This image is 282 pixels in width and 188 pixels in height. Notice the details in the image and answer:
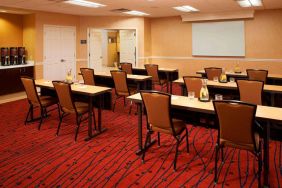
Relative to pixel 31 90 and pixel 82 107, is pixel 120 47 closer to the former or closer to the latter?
pixel 31 90

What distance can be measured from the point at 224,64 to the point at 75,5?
5.28m

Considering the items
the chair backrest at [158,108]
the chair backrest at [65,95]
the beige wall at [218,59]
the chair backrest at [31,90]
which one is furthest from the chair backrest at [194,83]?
the beige wall at [218,59]

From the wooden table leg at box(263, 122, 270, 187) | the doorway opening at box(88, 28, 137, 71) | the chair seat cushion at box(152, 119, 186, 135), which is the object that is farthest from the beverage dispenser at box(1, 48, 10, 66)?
the wooden table leg at box(263, 122, 270, 187)

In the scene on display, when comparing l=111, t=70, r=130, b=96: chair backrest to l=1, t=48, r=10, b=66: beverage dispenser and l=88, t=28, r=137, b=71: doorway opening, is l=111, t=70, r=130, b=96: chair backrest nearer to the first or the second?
l=1, t=48, r=10, b=66: beverage dispenser

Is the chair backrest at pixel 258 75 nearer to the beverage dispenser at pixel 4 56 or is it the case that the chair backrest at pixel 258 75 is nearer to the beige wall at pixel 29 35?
the beige wall at pixel 29 35

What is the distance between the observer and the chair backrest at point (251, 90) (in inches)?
164

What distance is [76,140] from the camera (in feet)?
13.8

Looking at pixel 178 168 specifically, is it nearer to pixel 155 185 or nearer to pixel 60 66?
pixel 155 185

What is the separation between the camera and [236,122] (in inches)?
105

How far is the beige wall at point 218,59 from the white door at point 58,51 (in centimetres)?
315

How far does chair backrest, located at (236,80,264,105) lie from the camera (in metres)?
4.17

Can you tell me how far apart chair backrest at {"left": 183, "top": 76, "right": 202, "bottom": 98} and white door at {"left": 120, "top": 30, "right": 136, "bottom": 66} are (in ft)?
18.7

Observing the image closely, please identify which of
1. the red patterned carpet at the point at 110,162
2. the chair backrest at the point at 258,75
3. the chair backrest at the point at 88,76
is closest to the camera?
the red patterned carpet at the point at 110,162

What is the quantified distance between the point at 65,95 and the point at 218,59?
655cm
